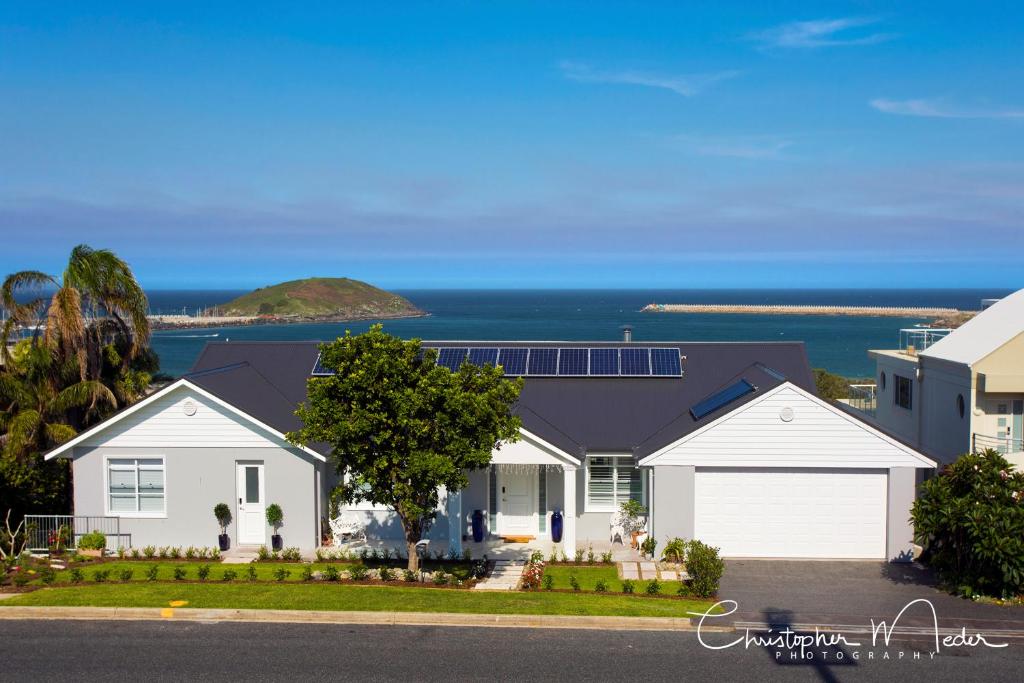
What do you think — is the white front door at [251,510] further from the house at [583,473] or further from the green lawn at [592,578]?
the green lawn at [592,578]

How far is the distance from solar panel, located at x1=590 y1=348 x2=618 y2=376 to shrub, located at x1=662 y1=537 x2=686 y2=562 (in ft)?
20.0

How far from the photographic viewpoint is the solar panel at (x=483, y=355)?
25.7 meters

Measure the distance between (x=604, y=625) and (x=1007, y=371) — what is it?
1350cm

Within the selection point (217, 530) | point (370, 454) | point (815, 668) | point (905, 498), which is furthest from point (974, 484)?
point (217, 530)

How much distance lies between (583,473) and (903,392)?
12222 mm

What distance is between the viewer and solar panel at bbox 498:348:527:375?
2517 cm

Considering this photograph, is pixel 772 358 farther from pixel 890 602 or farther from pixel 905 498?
pixel 890 602

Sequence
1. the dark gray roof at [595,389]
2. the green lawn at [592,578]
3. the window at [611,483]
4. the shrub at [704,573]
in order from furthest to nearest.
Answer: the window at [611,483] → the dark gray roof at [595,389] → the green lawn at [592,578] → the shrub at [704,573]

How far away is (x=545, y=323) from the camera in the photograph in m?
196

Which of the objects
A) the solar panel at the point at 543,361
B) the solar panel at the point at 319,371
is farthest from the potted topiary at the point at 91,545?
the solar panel at the point at 543,361

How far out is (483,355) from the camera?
2602cm

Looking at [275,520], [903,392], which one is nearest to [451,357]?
[275,520]

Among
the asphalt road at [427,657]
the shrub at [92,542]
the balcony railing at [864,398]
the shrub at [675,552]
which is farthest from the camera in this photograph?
the balcony railing at [864,398]

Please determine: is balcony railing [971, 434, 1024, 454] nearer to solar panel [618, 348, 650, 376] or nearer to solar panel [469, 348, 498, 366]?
Result: solar panel [618, 348, 650, 376]
